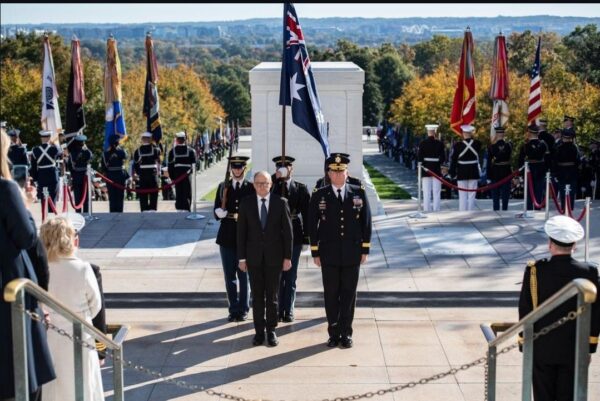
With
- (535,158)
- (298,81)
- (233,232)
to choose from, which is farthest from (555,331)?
(535,158)

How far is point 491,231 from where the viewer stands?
13.6 meters

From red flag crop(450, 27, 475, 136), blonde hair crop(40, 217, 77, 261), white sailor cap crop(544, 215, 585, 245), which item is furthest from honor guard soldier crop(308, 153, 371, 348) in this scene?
red flag crop(450, 27, 475, 136)

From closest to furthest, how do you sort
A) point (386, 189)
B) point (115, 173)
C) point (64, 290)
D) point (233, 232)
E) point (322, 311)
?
point (64, 290), point (233, 232), point (322, 311), point (115, 173), point (386, 189)

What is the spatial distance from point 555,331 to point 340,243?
295cm

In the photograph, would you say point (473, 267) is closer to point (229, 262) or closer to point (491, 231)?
point (491, 231)

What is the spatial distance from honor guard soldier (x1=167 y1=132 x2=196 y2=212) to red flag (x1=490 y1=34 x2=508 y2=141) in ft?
20.3

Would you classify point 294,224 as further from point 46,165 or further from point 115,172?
point 46,165

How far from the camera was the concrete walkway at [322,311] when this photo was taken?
296 inches

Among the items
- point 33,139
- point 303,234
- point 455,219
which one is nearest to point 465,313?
point 303,234

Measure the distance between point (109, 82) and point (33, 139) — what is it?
64.0ft

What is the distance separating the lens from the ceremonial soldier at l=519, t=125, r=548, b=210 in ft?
51.2

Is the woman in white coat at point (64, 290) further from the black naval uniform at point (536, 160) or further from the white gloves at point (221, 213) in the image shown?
the black naval uniform at point (536, 160)

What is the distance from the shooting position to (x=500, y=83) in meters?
19.0

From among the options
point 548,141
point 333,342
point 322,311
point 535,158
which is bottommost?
point 322,311
